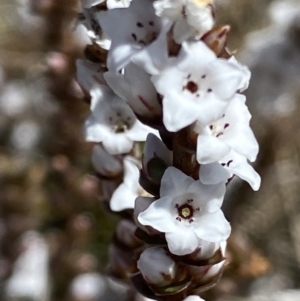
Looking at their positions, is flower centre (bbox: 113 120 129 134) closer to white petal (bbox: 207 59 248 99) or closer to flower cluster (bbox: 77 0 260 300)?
flower cluster (bbox: 77 0 260 300)

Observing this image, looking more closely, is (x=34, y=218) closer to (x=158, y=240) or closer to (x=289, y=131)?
(x=289, y=131)

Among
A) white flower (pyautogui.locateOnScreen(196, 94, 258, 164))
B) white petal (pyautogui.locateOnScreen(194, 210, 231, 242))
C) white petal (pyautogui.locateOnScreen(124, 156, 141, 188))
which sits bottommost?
white petal (pyautogui.locateOnScreen(124, 156, 141, 188))

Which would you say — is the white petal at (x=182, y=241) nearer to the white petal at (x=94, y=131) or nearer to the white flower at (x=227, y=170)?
the white flower at (x=227, y=170)

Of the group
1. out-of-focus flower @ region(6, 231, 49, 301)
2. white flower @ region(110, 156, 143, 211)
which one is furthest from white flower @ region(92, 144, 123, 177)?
out-of-focus flower @ region(6, 231, 49, 301)

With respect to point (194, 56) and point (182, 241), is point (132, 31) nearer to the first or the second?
point (194, 56)

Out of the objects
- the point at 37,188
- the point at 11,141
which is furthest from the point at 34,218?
the point at 11,141

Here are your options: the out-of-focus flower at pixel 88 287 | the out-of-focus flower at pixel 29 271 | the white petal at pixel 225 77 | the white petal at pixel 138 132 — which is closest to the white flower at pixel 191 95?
the white petal at pixel 225 77
